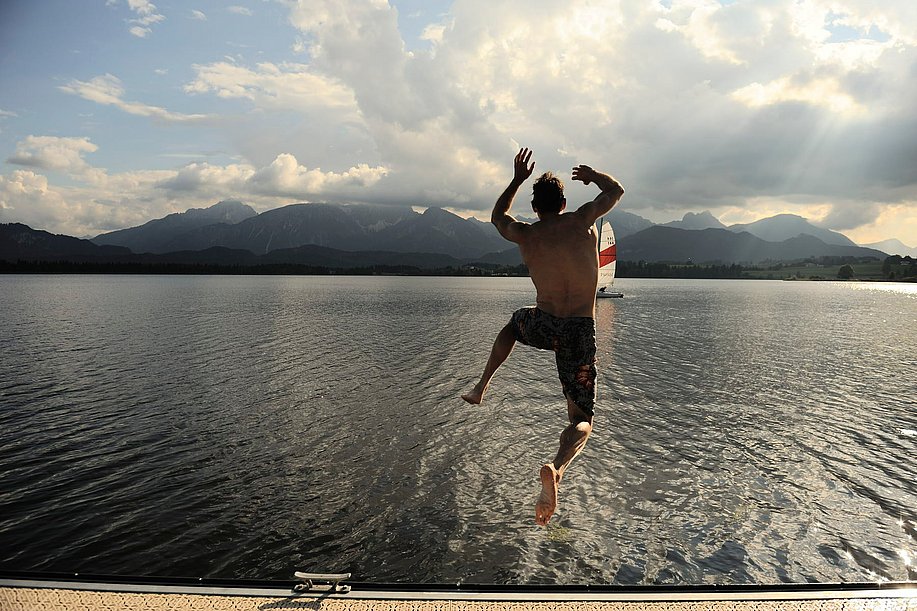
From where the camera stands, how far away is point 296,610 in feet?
20.7

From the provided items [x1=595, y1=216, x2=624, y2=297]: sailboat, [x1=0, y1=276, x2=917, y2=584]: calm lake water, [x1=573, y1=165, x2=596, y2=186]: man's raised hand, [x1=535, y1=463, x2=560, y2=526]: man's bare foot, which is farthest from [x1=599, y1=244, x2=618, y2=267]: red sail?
[x1=535, y1=463, x2=560, y2=526]: man's bare foot

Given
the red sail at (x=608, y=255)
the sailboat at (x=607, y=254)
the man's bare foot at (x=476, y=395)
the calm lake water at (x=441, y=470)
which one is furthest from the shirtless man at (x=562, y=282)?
the red sail at (x=608, y=255)

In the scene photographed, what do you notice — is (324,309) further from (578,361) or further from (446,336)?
(578,361)

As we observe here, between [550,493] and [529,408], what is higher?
[550,493]

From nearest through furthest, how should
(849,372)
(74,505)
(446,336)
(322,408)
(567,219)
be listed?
(567,219) → (74,505) → (322,408) → (849,372) → (446,336)

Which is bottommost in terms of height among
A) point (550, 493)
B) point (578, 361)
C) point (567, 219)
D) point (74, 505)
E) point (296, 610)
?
point (74, 505)

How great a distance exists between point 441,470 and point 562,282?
12433 mm

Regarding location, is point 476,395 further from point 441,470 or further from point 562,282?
point 441,470

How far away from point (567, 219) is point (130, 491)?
15.4 metres

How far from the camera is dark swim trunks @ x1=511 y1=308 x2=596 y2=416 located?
6.50m

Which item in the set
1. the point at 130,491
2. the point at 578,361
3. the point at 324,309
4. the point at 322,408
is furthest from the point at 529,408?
the point at 324,309

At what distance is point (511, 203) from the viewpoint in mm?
6570

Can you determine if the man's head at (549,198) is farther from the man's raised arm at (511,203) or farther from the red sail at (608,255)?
the red sail at (608,255)

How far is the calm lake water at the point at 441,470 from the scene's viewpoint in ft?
40.9
